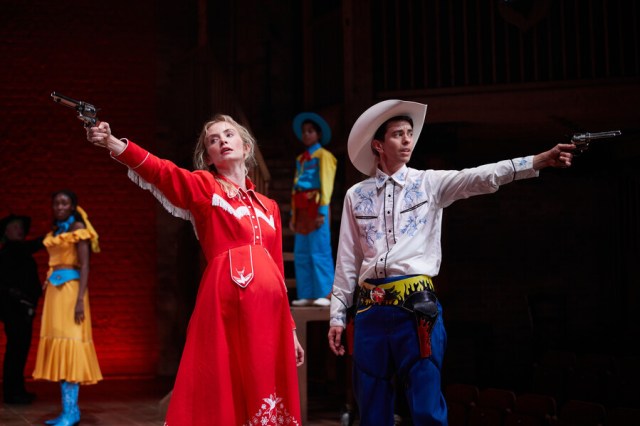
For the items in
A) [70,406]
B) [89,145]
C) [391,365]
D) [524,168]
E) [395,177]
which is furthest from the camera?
[89,145]

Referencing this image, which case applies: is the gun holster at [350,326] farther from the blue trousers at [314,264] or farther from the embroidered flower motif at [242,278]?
the blue trousers at [314,264]

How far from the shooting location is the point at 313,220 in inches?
276

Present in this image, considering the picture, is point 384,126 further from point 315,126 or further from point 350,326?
point 315,126

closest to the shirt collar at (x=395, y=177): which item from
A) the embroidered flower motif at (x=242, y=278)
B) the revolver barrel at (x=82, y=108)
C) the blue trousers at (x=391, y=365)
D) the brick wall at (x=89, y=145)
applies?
the blue trousers at (x=391, y=365)

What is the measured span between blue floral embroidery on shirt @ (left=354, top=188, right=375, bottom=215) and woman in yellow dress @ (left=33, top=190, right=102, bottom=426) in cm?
315

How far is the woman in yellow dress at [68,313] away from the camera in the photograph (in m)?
6.35

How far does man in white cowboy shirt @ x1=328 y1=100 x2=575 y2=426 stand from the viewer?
3477 mm

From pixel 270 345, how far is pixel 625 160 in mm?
6699

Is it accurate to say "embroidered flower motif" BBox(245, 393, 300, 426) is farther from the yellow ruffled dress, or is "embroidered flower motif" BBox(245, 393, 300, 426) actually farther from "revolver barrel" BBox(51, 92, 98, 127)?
the yellow ruffled dress

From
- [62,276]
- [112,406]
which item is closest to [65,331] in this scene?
[62,276]

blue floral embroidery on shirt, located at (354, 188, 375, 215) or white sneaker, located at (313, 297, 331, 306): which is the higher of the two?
blue floral embroidery on shirt, located at (354, 188, 375, 215)

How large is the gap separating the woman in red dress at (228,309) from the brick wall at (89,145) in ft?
22.2

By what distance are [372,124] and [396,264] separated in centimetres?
64

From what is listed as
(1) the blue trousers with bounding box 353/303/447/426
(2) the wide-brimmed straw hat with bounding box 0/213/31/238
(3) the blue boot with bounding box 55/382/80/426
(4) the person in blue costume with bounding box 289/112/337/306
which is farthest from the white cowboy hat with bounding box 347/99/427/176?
(2) the wide-brimmed straw hat with bounding box 0/213/31/238
